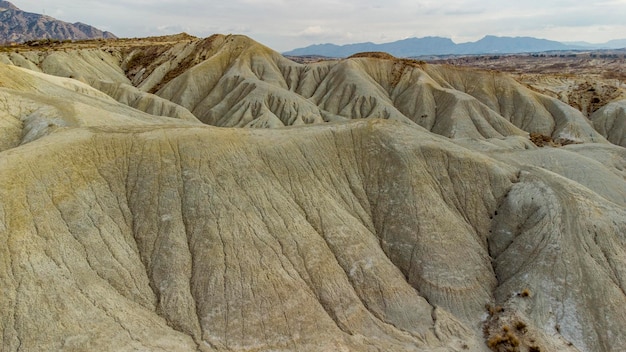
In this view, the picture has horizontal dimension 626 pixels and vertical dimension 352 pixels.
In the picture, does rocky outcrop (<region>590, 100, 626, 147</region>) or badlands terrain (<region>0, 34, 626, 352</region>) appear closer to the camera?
badlands terrain (<region>0, 34, 626, 352</region>)

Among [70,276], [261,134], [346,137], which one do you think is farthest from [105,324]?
[346,137]

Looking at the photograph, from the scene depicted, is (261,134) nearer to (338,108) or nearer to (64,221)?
(64,221)

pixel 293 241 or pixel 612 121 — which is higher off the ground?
pixel 612 121

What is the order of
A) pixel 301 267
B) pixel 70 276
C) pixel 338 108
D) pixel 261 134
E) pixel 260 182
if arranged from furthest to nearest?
1. pixel 338 108
2. pixel 261 134
3. pixel 260 182
4. pixel 301 267
5. pixel 70 276

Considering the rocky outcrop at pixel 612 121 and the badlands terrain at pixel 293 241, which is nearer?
the badlands terrain at pixel 293 241

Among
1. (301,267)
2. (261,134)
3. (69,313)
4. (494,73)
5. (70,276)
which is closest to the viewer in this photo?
(69,313)

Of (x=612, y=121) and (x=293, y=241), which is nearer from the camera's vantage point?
(x=293, y=241)

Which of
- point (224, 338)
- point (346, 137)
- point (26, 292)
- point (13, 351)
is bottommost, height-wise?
point (224, 338)

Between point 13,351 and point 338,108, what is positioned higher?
point 338,108
